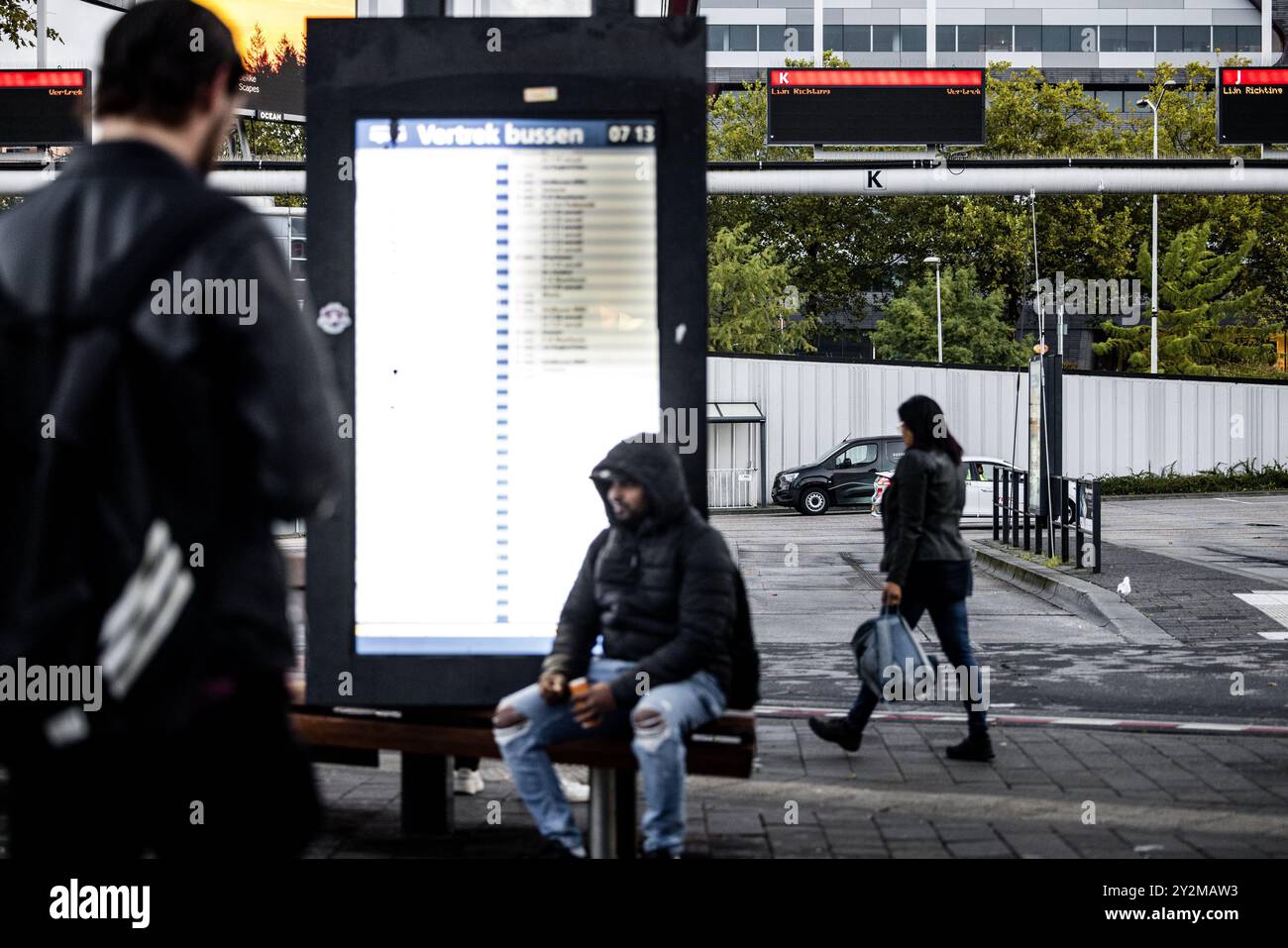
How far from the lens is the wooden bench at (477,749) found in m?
5.10

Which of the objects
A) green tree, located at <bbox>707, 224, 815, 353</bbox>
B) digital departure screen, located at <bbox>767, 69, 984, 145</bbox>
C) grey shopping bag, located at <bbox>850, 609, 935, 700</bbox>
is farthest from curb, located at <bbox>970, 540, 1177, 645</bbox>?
green tree, located at <bbox>707, 224, 815, 353</bbox>

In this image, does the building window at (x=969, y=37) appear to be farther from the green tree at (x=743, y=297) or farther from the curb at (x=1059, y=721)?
the curb at (x=1059, y=721)

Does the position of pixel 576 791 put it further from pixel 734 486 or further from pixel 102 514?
pixel 734 486

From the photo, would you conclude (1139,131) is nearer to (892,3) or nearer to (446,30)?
(892,3)

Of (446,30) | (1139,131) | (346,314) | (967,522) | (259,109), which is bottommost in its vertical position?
(967,522)

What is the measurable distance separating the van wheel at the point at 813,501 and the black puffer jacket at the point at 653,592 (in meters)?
28.6

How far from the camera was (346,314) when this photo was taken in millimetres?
5027

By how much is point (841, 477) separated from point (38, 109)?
18217 millimetres

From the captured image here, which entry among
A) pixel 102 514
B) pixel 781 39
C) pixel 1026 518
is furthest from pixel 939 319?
pixel 102 514

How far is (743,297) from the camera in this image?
52.2 meters

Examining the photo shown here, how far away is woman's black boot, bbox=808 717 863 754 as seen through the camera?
25.4 feet
